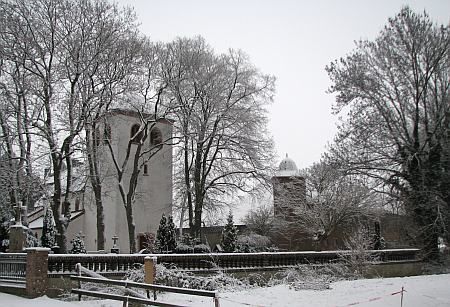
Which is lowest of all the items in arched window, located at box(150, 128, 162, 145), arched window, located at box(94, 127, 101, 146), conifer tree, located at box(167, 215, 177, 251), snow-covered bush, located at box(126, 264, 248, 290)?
snow-covered bush, located at box(126, 264, 248, 290)

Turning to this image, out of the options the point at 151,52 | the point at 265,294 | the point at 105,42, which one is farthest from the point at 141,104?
the point at 265,294

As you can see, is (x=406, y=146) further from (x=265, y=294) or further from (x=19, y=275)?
(x=19, y=275)

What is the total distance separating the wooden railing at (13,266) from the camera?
18.1 metres

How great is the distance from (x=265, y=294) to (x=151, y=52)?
62.2 feet

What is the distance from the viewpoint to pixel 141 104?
33.2m

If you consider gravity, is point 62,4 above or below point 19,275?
above

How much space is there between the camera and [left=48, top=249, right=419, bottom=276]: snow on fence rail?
20438mm

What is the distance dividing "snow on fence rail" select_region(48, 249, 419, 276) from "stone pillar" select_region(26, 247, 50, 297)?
7.76 feet

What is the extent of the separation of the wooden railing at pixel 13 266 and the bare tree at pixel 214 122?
636 inches

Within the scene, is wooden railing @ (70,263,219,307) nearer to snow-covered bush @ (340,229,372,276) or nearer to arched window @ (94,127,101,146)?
snow-covered bush @ (340,229,372,276)

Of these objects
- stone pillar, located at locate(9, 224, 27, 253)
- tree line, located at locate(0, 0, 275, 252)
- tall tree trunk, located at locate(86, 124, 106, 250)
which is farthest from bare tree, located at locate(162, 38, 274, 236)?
stone pillar, located at locate(9, 224, 27, 253)

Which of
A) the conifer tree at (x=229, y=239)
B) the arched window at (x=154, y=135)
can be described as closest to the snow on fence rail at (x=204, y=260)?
the conifer tree at (x=229, y=239)

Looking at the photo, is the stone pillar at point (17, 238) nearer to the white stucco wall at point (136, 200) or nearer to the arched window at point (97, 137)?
the arched window at point (97, 137)

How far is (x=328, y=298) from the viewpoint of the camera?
1573 cm
